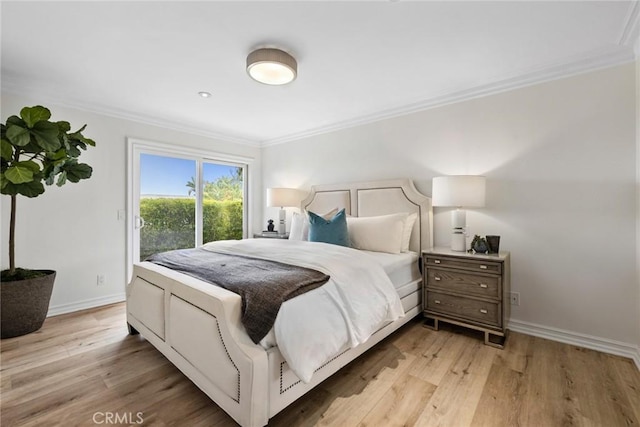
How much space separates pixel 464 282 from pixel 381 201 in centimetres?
130

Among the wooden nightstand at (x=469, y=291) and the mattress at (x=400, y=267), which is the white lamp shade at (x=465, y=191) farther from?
the mattress at (x=400, y=267)

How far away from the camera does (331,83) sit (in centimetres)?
274

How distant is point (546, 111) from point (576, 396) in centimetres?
218

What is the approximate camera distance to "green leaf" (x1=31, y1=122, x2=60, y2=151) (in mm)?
2277

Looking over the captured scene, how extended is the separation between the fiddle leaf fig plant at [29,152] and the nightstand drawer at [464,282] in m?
3.44

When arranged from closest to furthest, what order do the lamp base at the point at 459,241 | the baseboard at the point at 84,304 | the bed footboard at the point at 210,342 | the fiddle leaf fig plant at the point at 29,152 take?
the bed footboard at the point at 210,342, the fiddle leaf fig plant at the point at 29,152, the lamp base at the point at 459,241, the baseboard at the point at 84,304

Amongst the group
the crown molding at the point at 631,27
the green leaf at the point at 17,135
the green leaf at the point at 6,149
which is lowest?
the green leaf at the point at 6,149

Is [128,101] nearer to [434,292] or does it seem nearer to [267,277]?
[267,277]

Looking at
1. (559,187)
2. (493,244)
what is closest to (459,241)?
(493,244)

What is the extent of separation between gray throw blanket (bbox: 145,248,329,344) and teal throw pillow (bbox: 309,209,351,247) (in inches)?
34.8

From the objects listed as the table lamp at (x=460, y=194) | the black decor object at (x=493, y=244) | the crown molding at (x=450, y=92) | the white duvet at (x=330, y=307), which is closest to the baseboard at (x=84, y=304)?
the white duvet at (x=330, y=307)

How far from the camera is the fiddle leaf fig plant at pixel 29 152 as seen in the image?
86.4 inches
